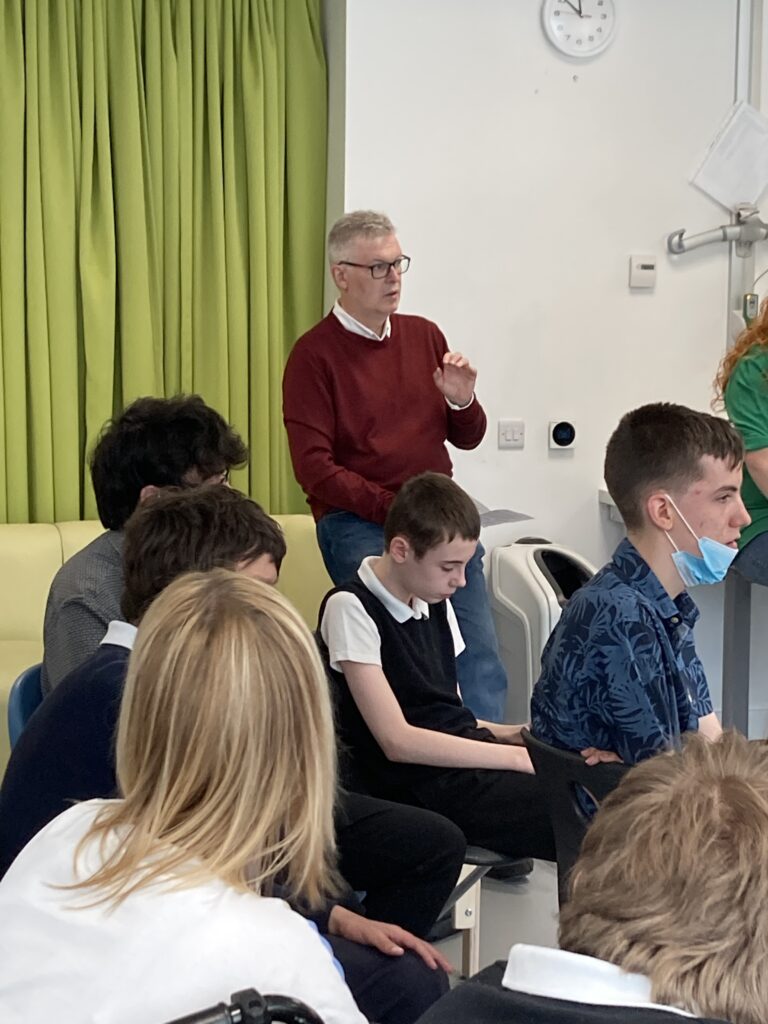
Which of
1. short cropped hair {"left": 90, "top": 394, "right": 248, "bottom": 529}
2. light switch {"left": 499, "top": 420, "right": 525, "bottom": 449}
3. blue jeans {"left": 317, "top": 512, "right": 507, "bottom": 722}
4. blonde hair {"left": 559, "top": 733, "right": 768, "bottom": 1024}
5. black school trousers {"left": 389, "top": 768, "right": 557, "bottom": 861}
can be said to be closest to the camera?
blonde hair {"left": 559, "top": 733, "right": 768, "bottom": 1024}

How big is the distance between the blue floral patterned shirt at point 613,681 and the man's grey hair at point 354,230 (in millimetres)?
1523

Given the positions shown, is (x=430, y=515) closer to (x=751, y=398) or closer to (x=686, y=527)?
(x=686, y=527)

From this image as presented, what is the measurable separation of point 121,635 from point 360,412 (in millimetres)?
1606

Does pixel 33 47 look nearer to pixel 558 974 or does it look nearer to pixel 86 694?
pixel 86 694

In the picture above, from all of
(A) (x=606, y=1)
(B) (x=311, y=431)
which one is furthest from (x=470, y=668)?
(A) (x=606, y=1)

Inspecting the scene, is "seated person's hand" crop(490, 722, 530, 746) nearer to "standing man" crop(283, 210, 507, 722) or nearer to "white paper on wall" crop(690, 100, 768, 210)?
"standing man" crop(283, 210, 507, 722)

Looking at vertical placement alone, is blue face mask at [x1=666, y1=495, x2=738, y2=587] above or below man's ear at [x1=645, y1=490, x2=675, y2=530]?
below

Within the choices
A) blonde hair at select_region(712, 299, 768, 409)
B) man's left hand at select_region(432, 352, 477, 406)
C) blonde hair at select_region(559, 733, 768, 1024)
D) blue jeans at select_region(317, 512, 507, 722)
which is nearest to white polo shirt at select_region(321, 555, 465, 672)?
blue jeans at select_region(317, 512, 507, 722)

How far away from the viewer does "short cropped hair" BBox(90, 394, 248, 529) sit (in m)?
2.35

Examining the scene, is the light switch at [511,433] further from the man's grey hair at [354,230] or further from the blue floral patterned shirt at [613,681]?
the blue floral patterned shirt at [613,681]

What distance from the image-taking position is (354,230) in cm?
317

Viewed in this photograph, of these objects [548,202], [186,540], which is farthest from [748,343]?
[186,540]

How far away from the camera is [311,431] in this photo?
3.18 metres

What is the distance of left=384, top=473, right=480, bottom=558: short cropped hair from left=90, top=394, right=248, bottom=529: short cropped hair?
0.33 m
